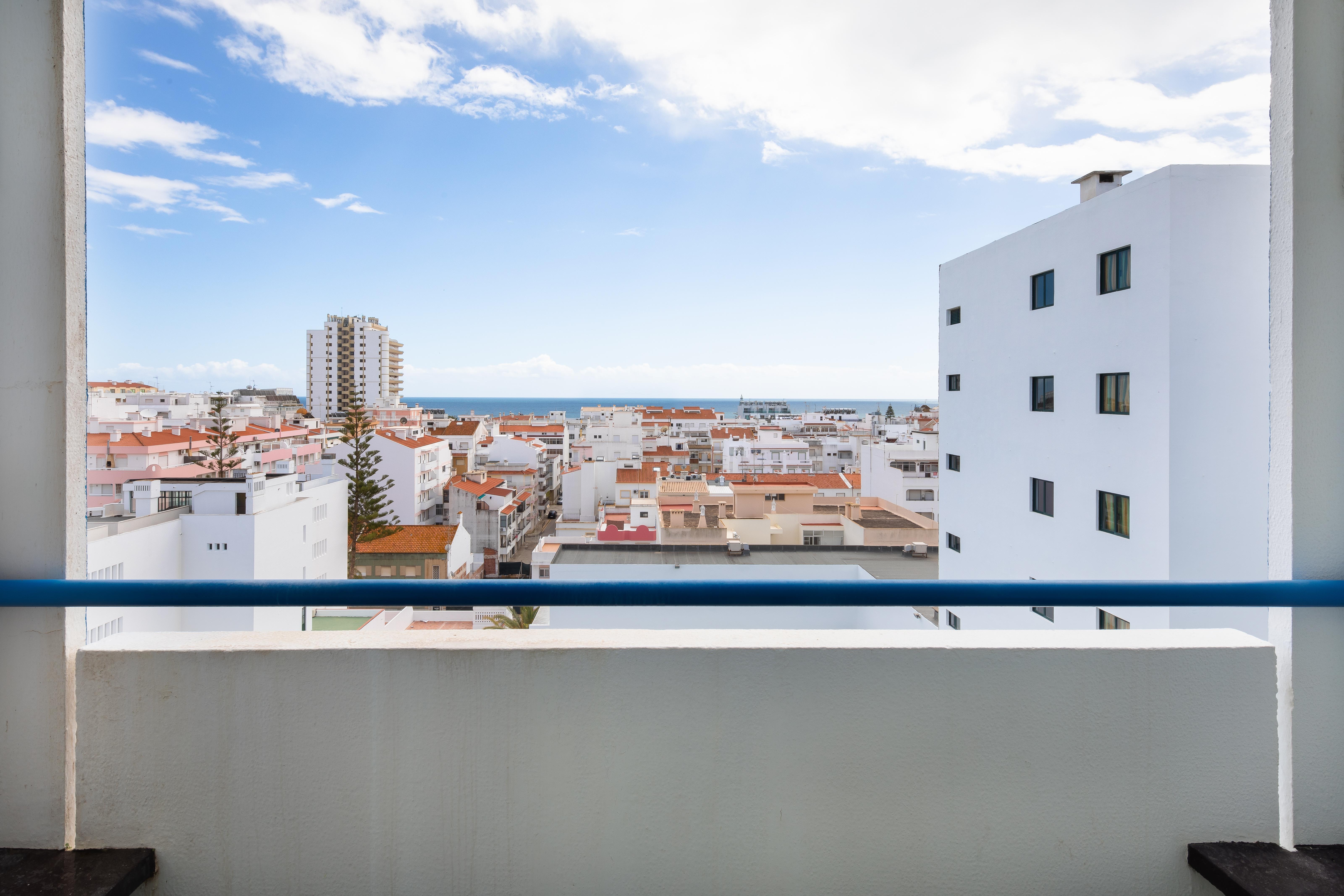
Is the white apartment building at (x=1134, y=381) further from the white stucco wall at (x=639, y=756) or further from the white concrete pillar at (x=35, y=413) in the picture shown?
the white concrete pillar at (x=35, y=413)

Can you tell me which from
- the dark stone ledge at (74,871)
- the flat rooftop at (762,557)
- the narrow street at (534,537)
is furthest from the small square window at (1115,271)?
the narrow street at (534,537)

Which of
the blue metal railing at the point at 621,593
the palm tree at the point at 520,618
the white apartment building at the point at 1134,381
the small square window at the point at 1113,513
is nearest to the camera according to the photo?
the blue metal railing at the point at 621,593

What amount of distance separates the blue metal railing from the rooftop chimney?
9.75 m

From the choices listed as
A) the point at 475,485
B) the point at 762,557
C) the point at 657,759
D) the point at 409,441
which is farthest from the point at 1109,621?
the point at 409,441

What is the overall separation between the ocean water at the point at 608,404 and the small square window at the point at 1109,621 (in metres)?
61.4

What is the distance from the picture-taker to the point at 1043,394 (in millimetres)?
9539

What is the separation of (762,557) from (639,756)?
1080 cm

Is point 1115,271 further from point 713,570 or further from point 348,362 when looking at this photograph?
point 348,362

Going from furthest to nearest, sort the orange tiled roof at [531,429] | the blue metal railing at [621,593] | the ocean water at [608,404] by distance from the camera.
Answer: the ocean water at [608,404] < the orange tiled roof at [531,429] < the blue metal railing at [621,593]

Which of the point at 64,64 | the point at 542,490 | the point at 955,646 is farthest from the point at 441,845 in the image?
the point at 542,490

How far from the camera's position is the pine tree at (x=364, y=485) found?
17078 mm

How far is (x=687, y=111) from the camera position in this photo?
5055 millimetres

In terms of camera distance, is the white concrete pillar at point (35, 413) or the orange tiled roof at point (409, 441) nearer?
the white concrete pillar at point (35, 413)

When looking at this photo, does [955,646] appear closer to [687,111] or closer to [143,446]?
[687,111]
